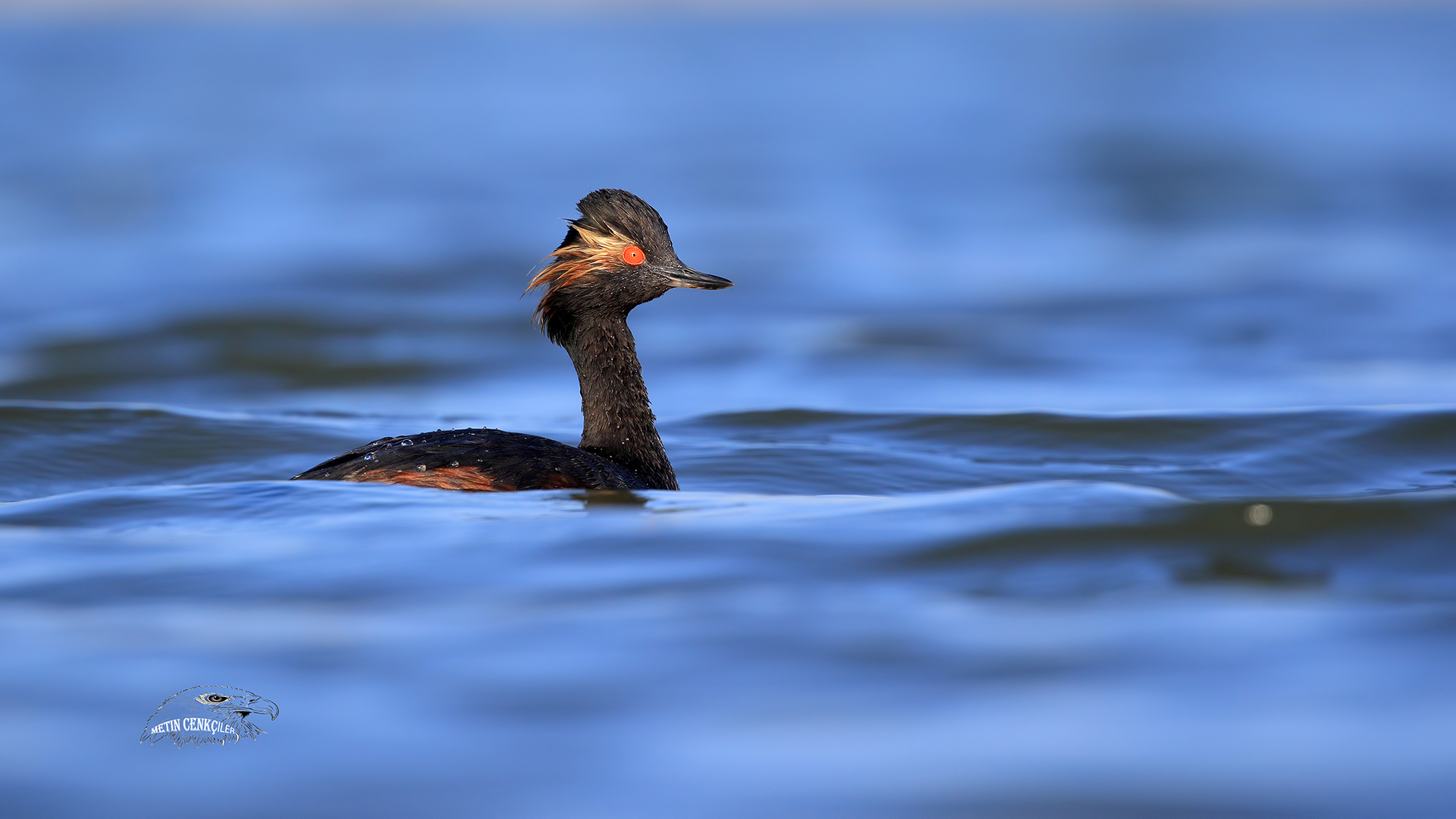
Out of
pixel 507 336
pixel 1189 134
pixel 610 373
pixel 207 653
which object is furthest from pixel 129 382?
pixel 1189 134

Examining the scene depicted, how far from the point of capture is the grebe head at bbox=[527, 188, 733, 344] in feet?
27.5

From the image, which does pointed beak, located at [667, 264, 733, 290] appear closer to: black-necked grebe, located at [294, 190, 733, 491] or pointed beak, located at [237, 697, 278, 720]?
black-necked grebe, located at [294, 190, 733, 491]

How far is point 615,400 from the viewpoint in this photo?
8500 millimetres

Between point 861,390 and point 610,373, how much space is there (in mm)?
4520

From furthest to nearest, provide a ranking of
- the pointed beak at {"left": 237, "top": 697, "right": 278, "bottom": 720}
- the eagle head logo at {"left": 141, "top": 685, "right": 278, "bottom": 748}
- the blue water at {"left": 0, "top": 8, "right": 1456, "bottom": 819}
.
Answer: the pointed beak at {"left": 237, "top": 697, "right": 278, "bottom": 720} → the eagle head logo at {"left": 141, "top": 685, "right": 278, "bottom": 748} → the blue water at {"left": 0, "top": 8, "right": 1456, "bottom": 819}

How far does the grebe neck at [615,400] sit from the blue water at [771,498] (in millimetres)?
454

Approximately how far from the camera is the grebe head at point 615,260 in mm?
8383

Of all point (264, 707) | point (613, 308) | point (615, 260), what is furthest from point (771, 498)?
point (264, 707)

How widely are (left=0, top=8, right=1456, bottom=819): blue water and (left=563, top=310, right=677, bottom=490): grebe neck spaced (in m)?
0.45

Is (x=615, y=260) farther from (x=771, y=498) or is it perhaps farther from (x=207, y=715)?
(x=207, y=715)

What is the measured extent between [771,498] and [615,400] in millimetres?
1038

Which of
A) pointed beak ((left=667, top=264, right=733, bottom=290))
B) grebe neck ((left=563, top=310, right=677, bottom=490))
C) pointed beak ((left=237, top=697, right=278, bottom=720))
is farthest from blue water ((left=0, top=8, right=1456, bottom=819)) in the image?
pointed beak ((left=667, top=264, right=733, bottom=290))

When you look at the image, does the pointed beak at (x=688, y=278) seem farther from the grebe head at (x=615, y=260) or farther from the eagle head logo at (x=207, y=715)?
the eagle head logo at (x=207, y=715)

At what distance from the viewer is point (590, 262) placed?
27.6ft
